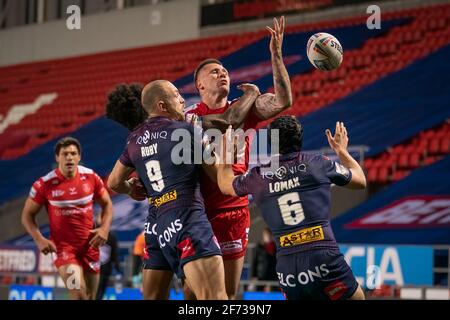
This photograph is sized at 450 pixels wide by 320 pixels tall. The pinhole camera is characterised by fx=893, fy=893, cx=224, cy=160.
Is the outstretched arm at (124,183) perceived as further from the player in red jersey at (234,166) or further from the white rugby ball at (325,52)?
the white rugby ball at (325,52)

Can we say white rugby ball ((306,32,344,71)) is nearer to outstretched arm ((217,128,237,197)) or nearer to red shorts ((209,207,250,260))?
outstretched arm ((217,128,237,197))

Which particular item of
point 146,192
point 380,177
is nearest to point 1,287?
point 380,177

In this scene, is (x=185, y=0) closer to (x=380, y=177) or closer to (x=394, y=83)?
(x=394, y=83)

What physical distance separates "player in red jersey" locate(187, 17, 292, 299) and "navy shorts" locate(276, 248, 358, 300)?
2.28 ft

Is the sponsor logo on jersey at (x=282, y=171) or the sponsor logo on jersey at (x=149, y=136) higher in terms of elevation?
the sponsor logo on jersey at (x=149, y=136)

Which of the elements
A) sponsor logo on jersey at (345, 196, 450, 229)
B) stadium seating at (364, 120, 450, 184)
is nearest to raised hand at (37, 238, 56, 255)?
sponsor logo on jersey at (345, 196, 450, 229)

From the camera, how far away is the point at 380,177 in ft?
50.5

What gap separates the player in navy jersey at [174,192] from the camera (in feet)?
19.9

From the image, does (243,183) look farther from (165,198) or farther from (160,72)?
(160,72)

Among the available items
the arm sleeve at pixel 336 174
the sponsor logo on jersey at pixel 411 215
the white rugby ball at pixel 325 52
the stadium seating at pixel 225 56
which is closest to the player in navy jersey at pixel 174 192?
the arm sleeve at pixel 336 174

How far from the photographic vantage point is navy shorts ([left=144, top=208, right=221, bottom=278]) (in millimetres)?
6094

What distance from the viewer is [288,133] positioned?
6.43m

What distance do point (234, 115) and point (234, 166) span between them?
41cm

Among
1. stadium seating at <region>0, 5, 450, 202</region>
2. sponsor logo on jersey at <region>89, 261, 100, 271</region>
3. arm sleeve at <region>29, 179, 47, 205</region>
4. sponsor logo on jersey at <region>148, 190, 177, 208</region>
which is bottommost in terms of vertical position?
sponsor logo on jersey at <region>89, 261, 100, 271</region>
